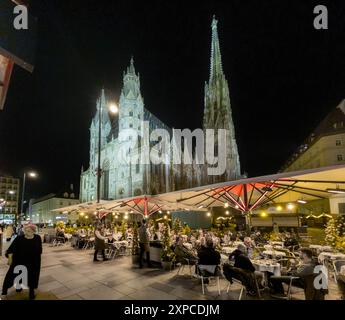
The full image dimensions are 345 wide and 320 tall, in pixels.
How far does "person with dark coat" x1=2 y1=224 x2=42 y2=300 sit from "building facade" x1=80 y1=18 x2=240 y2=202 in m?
51.0

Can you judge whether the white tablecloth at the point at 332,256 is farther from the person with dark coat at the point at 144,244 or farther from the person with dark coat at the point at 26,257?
the person with dark coat at the point at 26,257

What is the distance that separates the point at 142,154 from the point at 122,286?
5275 cm

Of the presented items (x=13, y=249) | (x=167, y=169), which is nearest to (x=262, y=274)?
(x=13, y=249)

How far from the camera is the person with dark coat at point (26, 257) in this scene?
5.98m

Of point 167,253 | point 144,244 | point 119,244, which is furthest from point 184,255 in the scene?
point 119,244

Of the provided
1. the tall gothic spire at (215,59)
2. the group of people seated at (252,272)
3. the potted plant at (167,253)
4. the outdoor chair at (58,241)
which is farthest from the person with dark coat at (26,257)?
the tall gothic spire at (215,59)

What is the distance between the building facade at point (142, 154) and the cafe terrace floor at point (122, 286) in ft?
157

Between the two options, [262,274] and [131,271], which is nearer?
[262,274]

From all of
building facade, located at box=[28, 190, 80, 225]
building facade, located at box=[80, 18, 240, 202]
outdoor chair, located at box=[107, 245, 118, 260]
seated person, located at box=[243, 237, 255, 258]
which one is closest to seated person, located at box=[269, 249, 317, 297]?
seated person, located at box=[243, 237, 255, 258]

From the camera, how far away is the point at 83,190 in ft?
247

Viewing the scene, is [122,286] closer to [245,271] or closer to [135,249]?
[135,249]
